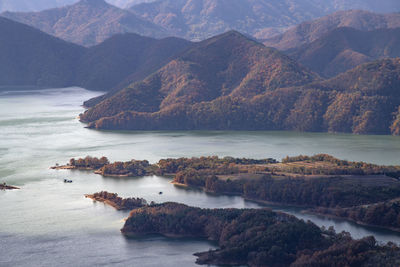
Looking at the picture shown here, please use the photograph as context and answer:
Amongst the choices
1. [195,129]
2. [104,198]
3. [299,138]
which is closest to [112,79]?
[195,129]

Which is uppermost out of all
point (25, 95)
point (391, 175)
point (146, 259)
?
point (25, 95)

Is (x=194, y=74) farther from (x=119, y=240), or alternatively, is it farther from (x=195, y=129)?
(x=119, y=240)

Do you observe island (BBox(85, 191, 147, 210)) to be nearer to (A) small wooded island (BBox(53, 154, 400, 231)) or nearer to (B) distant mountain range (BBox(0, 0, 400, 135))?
(A) small wooded island (BBox(53, 154, 400, 231))

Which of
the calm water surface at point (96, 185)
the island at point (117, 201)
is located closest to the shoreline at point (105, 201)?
the island at point (117, 201)

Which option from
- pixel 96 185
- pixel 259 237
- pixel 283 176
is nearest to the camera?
pixel 259 237

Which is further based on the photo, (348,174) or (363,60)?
(363,60)

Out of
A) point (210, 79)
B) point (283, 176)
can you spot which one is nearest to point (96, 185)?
point (283, 176)

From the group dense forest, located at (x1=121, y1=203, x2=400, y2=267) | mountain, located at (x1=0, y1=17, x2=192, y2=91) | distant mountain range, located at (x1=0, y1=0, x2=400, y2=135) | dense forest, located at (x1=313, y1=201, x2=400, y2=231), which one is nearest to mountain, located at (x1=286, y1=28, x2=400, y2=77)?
distant mountain range, located at (x1=0, y1=0, x2=400, y2=135)

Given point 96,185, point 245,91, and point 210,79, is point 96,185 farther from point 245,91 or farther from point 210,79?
point 210,79
